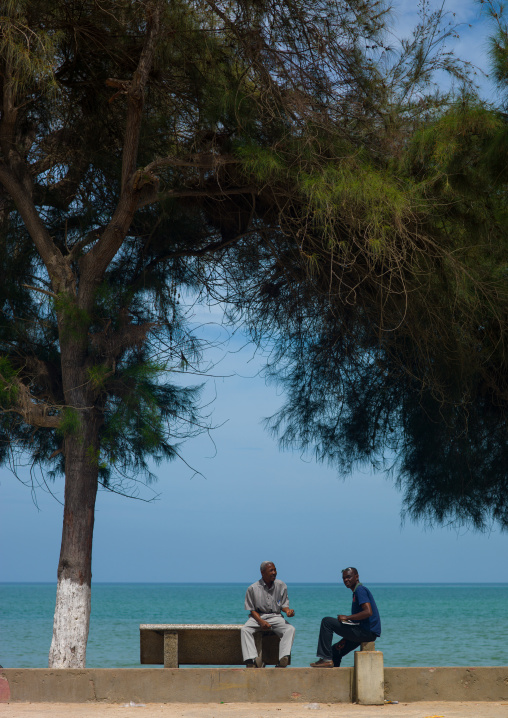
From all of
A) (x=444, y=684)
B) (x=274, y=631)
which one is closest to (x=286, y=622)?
(x=274, y=631)

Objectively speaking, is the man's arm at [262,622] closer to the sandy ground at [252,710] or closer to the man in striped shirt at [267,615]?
the man in striped shirt at [267,615]

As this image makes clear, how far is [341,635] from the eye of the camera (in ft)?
23.0

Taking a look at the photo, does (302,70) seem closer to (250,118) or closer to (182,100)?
(250,118)

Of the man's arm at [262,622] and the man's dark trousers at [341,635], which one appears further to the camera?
the man's dark trousers at [341,635]

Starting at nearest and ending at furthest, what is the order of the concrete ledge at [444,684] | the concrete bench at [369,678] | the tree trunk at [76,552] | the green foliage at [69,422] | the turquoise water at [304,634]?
1. the concrete bench at [369,678]
2. the concrete ledge at [444,684]
3. the tree trunk at [76,552]
4. the green foliage at [69,422]
5. the turquoise water at [304,634]

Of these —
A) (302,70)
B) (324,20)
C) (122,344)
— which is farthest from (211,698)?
(324,20)

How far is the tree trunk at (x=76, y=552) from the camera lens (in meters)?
7.38

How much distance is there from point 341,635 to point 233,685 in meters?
1.10

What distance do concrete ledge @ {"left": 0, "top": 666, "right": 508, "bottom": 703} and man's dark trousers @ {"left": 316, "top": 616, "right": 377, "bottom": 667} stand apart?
1.31 ft

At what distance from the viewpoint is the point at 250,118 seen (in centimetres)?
830

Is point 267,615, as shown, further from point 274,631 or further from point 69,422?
point 69,422

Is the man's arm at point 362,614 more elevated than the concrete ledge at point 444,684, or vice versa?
the man's arm at point 362,614

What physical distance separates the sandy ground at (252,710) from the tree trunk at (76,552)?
101 centimetres

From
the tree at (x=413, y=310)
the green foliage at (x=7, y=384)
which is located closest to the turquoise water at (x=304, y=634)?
the tree at (x=413, y=310)
